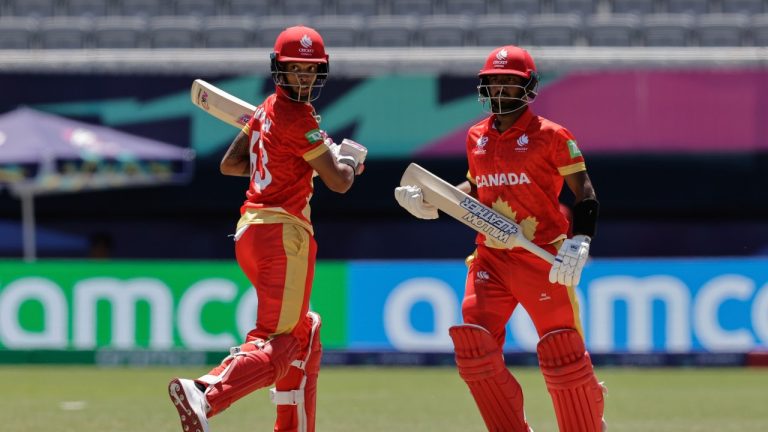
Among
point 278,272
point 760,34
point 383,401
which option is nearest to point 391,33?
point 760,34

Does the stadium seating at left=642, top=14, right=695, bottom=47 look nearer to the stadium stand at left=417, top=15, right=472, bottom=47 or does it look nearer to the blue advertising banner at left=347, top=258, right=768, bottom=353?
the stadium stand at left=417, top=15, right=472, bottom=47

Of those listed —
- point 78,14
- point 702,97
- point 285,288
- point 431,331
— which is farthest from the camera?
point 78,14

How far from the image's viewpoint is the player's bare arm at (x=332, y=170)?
5.91 meters

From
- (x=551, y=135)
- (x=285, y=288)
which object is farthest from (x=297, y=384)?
(x=551, y=135)

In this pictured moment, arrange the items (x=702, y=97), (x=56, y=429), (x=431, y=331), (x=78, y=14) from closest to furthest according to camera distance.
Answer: (x=56, y=429) < (x=431, y=331) < (x=702, y=97) < (x=78, y=14)

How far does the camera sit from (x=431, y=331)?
41.8 feet

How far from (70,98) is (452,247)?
5011 millimetres

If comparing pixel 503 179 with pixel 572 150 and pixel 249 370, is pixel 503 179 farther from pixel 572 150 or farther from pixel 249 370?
pixel 249 370

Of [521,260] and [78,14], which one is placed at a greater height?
[78,14]

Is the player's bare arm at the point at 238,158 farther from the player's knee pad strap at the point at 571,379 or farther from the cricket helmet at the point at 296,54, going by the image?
the player's knee pad strap at the point at 571,379

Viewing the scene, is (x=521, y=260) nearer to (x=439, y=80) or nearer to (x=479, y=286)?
(x=479, y=286)

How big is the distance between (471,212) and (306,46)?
1.08 m

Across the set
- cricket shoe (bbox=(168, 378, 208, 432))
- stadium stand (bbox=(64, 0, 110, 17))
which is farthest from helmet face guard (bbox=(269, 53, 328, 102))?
stadium stand (bbox=(64, 0, 110, 17))

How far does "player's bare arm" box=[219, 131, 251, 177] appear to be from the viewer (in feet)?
20.6
